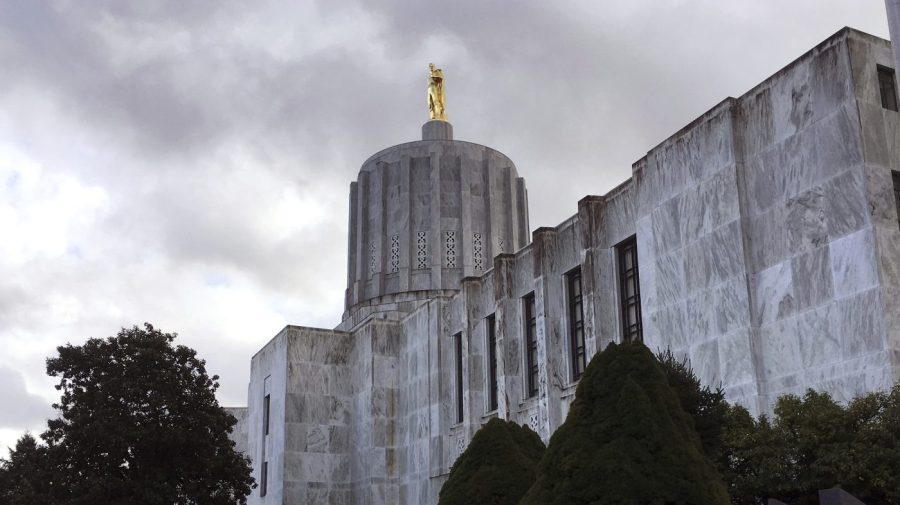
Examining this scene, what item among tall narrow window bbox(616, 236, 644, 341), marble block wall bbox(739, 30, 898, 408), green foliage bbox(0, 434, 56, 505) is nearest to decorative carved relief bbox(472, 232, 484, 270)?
tall narrow window bbox(616, 236, 644, 341)

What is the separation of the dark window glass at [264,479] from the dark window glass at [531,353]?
1509cm

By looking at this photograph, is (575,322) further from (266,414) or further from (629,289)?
(266,414)

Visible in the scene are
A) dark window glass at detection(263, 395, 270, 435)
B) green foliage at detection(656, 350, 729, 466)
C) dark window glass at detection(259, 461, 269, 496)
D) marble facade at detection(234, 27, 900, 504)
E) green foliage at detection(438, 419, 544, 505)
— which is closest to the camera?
green foliage at detection(656, 350, 729, 466)

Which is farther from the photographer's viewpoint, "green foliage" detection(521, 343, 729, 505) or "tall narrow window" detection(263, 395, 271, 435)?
"tall narrow window" detection(263, 395, 271, 435)

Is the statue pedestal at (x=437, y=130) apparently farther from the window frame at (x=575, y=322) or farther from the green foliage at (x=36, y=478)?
the green foliage at (x=36, y=478)

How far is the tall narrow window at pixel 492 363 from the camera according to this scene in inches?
1358

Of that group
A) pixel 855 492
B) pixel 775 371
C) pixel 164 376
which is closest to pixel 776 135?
pixel 775 371

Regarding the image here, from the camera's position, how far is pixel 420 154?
4534 cm

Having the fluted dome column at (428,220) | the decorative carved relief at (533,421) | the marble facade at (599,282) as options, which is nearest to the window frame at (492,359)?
the marble facade at (599,282)

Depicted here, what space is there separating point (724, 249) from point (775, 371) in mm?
3016

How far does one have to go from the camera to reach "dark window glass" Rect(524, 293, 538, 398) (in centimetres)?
3169

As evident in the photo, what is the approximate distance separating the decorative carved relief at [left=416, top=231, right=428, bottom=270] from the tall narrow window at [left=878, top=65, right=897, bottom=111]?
25.4 meters

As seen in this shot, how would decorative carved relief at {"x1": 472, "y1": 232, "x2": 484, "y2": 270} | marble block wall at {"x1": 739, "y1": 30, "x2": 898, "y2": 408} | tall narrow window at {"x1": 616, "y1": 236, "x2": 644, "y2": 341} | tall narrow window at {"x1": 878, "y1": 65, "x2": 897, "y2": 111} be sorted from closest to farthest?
marble block wall at {"x1": 739, "y1": 30, "x2": 898, "y2": 408}
tall narrow window at {"x1": 878, "y1": 65, "x2": 897, "y2": 111}
tall narrow window at {"x1": 616, "y1": 236, "x2": 644, "y2": 341}
decorative carved relief at {"x1": 472, "y1": 232, "x2": 484, "y2": 270}

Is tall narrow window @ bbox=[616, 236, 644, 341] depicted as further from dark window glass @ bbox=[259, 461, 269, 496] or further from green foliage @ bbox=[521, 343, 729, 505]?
dark window glass @ bbox=[259, 461, 269, 496]
